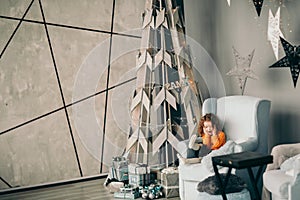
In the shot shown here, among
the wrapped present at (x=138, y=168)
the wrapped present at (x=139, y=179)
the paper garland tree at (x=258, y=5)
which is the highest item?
the paper garland tree at (x=258, y=5)

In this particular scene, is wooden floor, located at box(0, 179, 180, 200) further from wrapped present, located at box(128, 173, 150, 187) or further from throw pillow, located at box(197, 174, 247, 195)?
throw pillow, located at box(197, 174, 247, 195)

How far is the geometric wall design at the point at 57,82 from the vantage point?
5.29 metres

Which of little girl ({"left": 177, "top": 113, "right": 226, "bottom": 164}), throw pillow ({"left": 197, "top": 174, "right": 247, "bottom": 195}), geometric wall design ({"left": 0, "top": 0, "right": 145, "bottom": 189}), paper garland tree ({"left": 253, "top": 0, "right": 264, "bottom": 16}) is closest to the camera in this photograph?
throw pillow ({"left": 197, "top": 174, "right": 247, "bottom": 195})

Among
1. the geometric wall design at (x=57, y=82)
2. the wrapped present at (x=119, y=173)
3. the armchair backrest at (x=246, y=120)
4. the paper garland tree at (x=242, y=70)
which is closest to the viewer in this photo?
the armchair backrest at (x=246, y=120)

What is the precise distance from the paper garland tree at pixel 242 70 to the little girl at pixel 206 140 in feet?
1.99

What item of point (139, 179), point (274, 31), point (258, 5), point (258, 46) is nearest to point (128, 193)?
point (139, 179)

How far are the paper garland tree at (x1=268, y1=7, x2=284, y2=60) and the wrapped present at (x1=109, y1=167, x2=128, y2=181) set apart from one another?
76.9 inches

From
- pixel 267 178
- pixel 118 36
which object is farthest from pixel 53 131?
pixel 267 178

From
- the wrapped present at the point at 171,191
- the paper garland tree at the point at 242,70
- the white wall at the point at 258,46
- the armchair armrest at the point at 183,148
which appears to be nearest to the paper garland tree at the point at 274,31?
the white wall at the point at 258,46

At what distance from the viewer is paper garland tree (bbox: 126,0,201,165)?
5.04 metres

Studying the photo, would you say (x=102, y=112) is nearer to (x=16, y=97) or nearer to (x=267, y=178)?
(x=16, y=97)

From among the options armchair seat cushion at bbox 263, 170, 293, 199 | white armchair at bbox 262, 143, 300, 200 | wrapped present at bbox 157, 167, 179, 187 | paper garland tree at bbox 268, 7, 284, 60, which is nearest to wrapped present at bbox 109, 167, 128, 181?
wrapped present at bbox 157, 167, 179, 187

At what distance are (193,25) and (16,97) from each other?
2204mm

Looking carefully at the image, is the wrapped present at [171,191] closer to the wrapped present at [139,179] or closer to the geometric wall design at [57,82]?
the wrapped present at [139,179]
